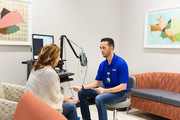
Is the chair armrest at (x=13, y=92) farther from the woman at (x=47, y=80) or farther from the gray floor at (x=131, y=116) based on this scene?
the gray floor at (x=131, y=116)

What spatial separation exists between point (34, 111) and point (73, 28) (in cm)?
307

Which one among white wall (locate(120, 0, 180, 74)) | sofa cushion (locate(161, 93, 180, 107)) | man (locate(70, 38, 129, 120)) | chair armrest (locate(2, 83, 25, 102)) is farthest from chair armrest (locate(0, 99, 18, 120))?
white wall (locate(120, 0, 180, 74))

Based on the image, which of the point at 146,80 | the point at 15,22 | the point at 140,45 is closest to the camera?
the point at 15,22

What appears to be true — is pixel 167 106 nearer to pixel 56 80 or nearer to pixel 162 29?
pixel 162 29

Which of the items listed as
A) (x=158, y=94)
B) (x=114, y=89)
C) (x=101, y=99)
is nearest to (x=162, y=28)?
(x=158, y=94)

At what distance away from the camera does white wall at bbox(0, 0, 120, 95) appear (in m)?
3.37

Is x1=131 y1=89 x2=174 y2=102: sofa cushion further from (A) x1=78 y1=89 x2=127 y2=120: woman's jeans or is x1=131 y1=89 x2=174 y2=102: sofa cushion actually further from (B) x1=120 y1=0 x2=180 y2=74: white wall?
(A) x1=78 y1=89 x2=127 y2=120: woman's jeans

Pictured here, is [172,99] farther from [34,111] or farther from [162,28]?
[34,111]

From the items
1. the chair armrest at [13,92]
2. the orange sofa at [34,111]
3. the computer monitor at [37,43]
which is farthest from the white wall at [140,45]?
the orange sofa at [34,111]

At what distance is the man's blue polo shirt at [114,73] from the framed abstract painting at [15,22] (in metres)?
1.37

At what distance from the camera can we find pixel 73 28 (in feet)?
13.3

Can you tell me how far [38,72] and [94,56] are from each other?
247 centimetres

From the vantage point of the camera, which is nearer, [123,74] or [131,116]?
[123,74]

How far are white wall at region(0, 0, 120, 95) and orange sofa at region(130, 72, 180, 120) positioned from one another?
1094mm
